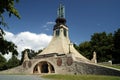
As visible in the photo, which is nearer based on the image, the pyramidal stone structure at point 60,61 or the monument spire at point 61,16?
the pyramidal stone structure at point 60,61

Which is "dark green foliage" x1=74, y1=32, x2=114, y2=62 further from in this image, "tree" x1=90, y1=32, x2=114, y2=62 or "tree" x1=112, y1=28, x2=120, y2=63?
"tree" x1=112, y1=28, x2=120, y2=63

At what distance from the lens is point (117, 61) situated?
189 feet

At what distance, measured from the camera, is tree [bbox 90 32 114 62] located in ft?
193

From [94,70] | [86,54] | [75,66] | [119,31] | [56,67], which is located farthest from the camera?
[86,54]

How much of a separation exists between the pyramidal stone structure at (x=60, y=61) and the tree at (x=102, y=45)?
1478cm

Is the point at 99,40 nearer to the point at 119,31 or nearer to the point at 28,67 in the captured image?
the point at 119,31

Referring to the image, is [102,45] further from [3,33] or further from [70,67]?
[3,33]

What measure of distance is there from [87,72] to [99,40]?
107ft

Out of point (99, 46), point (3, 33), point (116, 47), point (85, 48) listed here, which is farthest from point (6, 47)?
point (85, 48)

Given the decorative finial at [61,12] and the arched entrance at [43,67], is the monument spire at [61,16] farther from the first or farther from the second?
the arched entrance at [43,67]

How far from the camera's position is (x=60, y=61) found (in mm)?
38594

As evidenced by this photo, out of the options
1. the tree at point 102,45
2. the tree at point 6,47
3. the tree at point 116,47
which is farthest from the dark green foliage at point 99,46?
the tree at point 6,47

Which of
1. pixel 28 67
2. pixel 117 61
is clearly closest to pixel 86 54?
pixel 117 61

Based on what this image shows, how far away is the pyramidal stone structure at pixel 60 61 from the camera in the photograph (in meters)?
34.0
